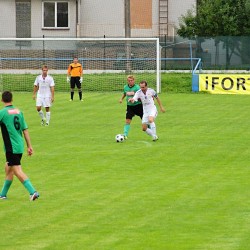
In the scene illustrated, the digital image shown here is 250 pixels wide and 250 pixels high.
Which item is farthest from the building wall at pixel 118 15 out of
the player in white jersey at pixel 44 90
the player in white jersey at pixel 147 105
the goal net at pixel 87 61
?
the player in white jersey at pixel 147 105

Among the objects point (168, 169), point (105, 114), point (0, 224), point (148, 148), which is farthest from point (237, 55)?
point (0, 224)

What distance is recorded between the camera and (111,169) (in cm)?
2056

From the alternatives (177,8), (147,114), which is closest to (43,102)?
(147,114)

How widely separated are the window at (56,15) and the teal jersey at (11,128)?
5202 cm

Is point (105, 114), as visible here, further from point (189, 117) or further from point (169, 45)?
point (169, 45)

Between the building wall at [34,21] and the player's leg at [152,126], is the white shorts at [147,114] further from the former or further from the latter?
the building wall at [34,21]


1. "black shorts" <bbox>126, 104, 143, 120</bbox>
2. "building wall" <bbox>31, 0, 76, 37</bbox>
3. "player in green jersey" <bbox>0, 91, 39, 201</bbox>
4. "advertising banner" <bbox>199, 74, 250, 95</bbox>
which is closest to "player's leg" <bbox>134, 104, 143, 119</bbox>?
"black shorts" <bbox>126, 104, 143, 120</bbox>

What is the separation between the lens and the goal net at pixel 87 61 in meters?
48.9

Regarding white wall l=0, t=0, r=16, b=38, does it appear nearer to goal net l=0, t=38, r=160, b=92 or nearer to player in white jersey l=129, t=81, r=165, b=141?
goal net l=0, t=38, r=160, b=92

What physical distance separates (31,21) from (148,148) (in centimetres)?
4366

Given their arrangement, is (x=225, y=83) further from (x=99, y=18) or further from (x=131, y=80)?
(x=131, y=80)

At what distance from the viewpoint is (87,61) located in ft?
182

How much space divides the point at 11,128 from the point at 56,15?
52.4 metres

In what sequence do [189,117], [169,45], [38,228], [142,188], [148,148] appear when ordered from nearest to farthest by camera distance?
1. [38,228]
2. [142,188]
3. [148,148]
4. [189,117]
5. [169,45]
